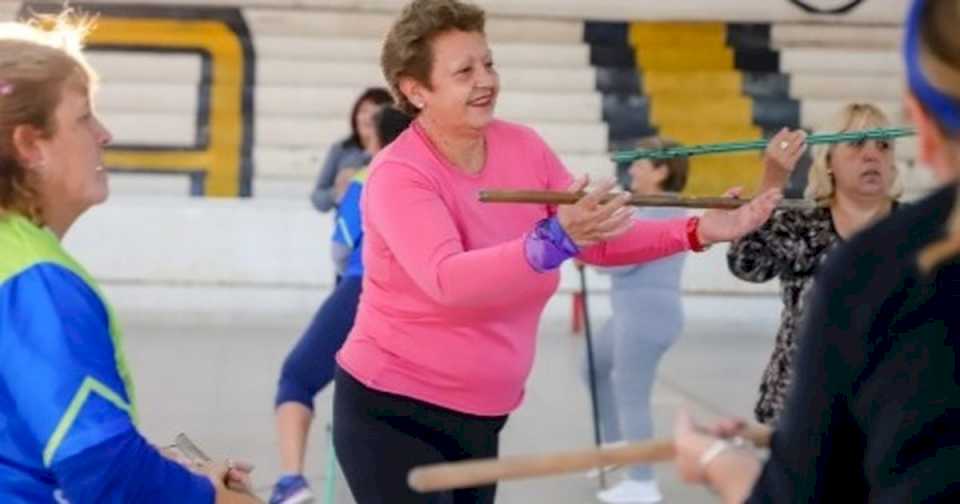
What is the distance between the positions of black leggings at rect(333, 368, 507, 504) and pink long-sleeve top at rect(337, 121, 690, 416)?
0.03 metres

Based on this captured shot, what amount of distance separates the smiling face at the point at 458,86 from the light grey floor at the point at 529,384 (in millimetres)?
2391

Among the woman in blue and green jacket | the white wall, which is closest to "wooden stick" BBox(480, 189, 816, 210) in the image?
the woman in blue and green jacket

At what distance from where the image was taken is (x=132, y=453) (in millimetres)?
2246

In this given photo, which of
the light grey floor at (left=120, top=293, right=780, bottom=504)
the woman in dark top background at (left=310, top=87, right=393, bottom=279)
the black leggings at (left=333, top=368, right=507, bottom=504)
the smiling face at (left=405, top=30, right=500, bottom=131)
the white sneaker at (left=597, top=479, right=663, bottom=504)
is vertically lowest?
the light grey floor at (left=120, top=293, right=780, bottom=504)

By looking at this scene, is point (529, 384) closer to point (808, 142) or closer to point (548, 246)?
point (808, 142)

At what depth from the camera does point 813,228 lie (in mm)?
3801

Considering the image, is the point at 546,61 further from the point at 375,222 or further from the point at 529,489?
the point at 375,222

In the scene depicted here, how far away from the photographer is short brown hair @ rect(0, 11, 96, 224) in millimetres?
2312

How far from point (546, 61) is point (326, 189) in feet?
14.0

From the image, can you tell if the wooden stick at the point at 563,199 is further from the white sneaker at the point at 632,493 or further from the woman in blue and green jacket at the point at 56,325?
the white sneaker at the point at 632,493

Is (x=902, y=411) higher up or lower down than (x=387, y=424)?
higher up

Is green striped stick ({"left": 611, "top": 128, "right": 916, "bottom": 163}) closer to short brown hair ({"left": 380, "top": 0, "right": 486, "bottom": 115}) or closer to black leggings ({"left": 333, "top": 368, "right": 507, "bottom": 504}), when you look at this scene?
short brown hair ({"left": 380, "top": 0, "right": 486, "bottom": 115})

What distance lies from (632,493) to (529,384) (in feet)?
7.66

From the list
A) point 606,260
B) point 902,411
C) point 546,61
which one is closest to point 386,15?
point 546,61
